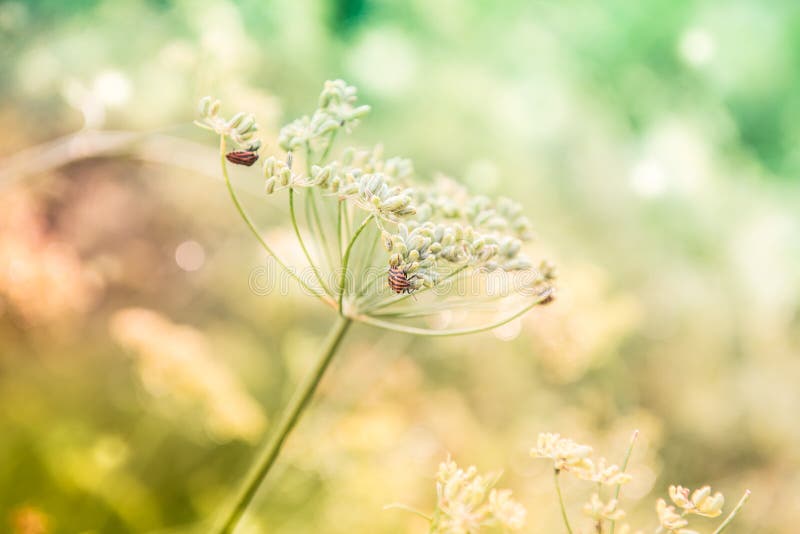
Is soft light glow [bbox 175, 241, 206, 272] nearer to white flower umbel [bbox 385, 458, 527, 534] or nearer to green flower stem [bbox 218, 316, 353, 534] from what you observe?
green flower stem [bbox 218, 316, 353, 534]

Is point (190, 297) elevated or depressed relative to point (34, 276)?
elevated

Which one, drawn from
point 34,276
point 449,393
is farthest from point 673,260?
point 34,276

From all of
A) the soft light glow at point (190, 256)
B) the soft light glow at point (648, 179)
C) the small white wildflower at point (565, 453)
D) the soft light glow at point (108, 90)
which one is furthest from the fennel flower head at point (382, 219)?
the soft light glow at point (648, 179)

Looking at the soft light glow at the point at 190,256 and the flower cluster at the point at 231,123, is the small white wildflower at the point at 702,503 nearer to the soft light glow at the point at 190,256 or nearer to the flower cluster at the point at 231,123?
the flower cluster at the point at 231,123

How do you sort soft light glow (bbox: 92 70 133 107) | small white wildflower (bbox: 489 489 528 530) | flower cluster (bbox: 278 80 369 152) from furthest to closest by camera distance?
soft light glow (bbox: 92 70 133 107), flower cluster (bbox: 278 80 369 152), small white wildflower (bbox: 489 489 528 530)

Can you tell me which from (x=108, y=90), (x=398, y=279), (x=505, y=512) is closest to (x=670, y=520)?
(x=505, y=512)

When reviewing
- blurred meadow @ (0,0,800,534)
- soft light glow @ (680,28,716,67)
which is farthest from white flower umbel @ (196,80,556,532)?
soft light glow @ (680,28,716,67)

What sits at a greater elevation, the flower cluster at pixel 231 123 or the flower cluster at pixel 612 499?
the flower cluster at pixel 231 123

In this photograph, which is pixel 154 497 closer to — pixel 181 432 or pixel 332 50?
pixel 181 432
